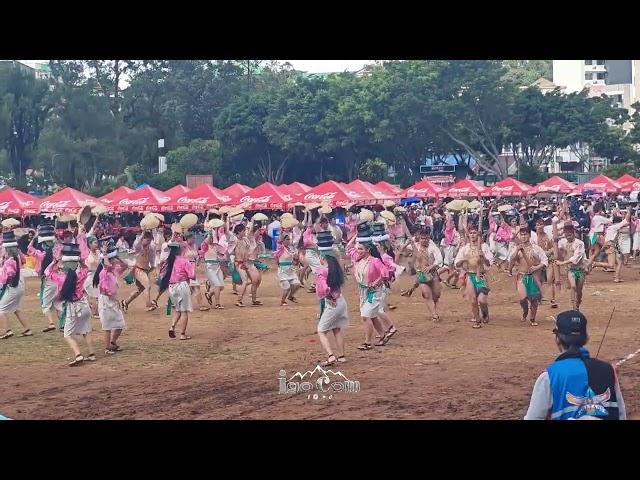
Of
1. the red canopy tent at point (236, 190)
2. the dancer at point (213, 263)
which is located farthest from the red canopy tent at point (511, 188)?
the dancer at point (213, 263)

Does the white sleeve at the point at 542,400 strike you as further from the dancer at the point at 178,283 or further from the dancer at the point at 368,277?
the dancer at the point at 178,283

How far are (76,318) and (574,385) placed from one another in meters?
8.13

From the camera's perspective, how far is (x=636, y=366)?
453 inches

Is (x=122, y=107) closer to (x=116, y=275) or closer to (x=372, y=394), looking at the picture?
(x=116, y=275)

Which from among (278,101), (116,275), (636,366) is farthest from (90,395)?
(636,366)

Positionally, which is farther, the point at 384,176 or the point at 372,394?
the point at 384,176

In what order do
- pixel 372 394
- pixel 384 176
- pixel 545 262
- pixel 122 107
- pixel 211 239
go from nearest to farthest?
pixel 372 394 → pixel 122 107 → pixel 384 176 → pixel 545 262 → pixel 211 239

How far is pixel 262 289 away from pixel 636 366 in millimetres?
9848

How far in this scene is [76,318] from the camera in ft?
39.7

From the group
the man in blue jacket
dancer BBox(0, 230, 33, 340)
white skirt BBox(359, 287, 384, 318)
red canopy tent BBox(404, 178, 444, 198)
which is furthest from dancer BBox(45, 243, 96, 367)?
the man in blue jacket

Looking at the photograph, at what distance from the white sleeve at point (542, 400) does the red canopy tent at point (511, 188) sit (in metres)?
9.31

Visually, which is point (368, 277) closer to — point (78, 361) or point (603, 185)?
point (78, 361)

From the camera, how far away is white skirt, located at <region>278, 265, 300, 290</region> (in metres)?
17.4

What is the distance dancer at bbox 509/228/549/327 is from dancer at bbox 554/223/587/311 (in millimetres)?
511
